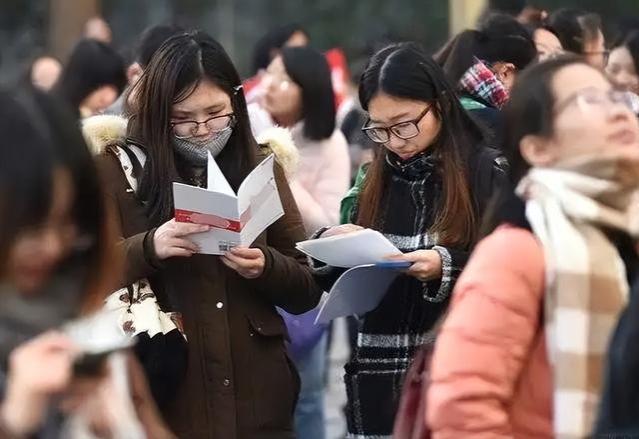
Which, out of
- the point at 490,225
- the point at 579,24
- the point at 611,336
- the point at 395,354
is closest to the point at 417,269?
the point at 395,354

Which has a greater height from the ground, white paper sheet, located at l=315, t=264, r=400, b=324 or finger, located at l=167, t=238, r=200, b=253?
finger, located at l=167, t=238, r=200, b=253

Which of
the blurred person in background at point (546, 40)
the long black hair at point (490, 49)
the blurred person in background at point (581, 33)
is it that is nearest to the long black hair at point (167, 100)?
the long black hair at point (490, 49)

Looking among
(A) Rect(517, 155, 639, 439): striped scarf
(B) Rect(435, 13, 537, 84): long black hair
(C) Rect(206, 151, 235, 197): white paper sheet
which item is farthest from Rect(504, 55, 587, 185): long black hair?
(B) Rect(435, 13, 537, 84): long black hair

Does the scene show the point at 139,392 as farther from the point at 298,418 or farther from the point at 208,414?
the point at 298,418

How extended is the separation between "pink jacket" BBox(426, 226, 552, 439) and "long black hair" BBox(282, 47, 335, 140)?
13.2 feet

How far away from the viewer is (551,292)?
2865mm

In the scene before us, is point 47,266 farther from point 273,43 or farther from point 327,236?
point 273,43

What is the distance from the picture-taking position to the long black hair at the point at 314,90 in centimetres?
691

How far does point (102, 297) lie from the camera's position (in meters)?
2.49

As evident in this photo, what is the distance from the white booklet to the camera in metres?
3.86

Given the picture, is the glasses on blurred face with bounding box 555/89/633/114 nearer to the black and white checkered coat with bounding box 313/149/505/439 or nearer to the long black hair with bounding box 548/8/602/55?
the black and white checkered coat with bounding box 313/149/505/439

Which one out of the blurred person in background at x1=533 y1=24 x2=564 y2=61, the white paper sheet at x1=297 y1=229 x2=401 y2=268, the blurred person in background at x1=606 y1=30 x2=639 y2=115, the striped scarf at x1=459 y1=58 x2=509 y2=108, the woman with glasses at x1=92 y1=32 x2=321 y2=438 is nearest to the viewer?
the white paper sheet at x1=297 y1=229 x2=401 y2=268

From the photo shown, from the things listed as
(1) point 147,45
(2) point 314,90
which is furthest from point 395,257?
(2) point 314,90

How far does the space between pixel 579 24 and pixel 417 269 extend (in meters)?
2.84
